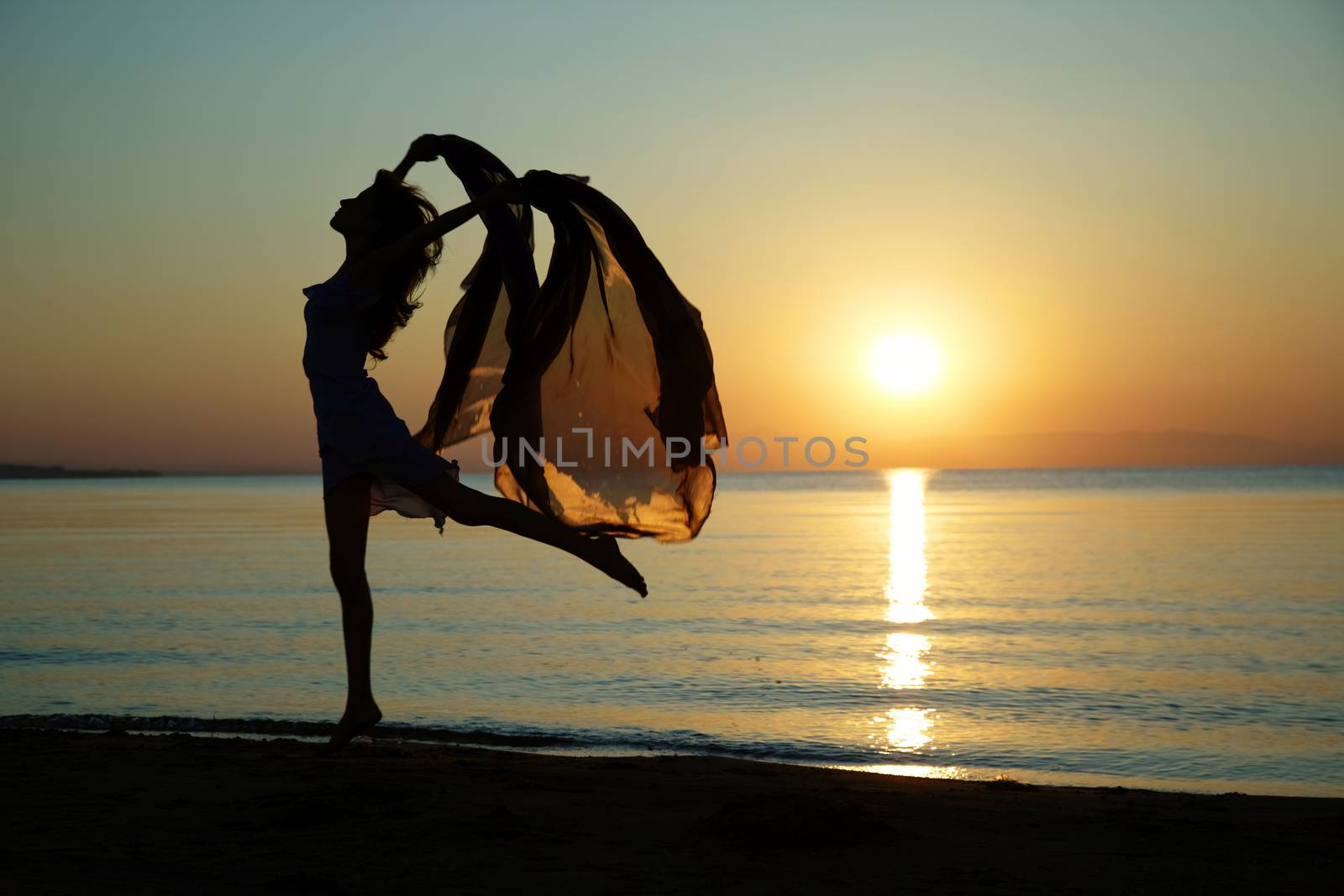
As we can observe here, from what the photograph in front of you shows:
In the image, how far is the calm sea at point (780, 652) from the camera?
928cm

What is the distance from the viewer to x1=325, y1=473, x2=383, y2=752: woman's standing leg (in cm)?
560

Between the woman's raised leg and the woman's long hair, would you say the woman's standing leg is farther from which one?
the woman's long hair

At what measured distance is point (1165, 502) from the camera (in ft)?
207

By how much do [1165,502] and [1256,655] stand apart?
175 feet

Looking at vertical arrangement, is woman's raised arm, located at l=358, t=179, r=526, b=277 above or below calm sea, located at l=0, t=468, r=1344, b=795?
above

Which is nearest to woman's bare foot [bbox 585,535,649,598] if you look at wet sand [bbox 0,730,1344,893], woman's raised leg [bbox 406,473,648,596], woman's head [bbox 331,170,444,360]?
woman's raised leg [bbox 406,473,648,596]

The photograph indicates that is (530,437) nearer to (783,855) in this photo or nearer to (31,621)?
(783,855)

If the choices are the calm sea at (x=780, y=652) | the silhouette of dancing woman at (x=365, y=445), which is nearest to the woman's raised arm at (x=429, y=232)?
the silhouette of dancing woman at (x=365, y=445)

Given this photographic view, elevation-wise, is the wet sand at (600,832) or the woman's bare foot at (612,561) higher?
the woman's bare foot at (612,561)

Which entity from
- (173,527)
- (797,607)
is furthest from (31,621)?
(173,527)

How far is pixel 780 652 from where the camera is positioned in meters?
13.5

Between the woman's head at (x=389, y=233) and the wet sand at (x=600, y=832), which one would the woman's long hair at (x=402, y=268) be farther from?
the wet sand at (x=600, y=832)

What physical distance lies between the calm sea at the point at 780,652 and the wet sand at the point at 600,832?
248cm

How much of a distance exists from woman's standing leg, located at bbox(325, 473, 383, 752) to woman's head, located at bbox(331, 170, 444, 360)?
2.44 ft
